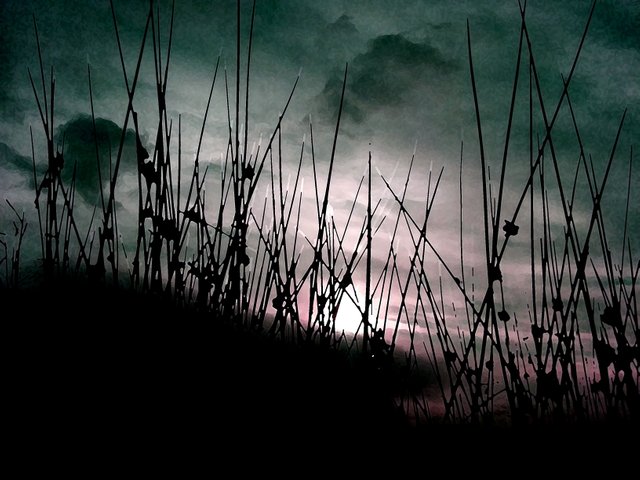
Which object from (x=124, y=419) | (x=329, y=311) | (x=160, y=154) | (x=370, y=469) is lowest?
(x=370, y=469)

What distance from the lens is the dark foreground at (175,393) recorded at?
2.89ft

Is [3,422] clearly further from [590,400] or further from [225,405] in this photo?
[590,400]

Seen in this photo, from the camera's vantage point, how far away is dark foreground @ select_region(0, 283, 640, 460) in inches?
34.7

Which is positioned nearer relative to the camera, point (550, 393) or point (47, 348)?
point (47, 348)

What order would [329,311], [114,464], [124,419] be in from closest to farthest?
[114,464]
[124,419]
[329,311]

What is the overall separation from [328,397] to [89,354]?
2.06 ft

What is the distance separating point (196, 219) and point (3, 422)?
0.81 m

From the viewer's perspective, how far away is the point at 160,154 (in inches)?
50.9

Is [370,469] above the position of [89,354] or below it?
below

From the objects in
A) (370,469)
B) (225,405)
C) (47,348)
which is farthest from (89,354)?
(370,469)

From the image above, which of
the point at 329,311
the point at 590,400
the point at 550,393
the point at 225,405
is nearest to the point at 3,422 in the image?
the point at 225,405

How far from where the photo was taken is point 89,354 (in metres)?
1.08

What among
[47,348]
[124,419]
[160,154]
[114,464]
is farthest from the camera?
[160,154]

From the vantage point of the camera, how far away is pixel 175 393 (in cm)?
98
